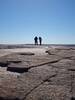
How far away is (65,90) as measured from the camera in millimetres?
2852

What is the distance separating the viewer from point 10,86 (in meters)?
3.03

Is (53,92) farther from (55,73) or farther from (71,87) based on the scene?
(55,73)

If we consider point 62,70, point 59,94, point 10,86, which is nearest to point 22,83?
point 10,86

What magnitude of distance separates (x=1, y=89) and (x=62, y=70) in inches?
63.5

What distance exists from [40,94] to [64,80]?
2.53ft

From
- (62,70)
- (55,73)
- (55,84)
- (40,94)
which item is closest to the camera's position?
(40,94)

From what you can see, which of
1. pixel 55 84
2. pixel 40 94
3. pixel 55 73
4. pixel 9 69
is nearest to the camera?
pixel 40 94

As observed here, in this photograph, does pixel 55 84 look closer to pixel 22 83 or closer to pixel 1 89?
pixel 22 83

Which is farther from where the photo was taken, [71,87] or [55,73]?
[55,73]

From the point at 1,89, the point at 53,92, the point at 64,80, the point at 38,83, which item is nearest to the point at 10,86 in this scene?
the point at 1,89

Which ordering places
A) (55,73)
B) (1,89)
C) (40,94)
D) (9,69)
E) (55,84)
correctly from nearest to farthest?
(40,94) → (1,89) → (55,84) → (55,73) → (9,69)

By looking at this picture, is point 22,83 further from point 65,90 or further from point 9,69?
point 9,69

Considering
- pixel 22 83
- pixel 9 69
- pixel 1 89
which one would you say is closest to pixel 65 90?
pixel 22 83

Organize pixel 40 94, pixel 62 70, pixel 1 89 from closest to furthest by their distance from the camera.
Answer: pixel 40 94 < pixel 1 89 < pixel 62 70
